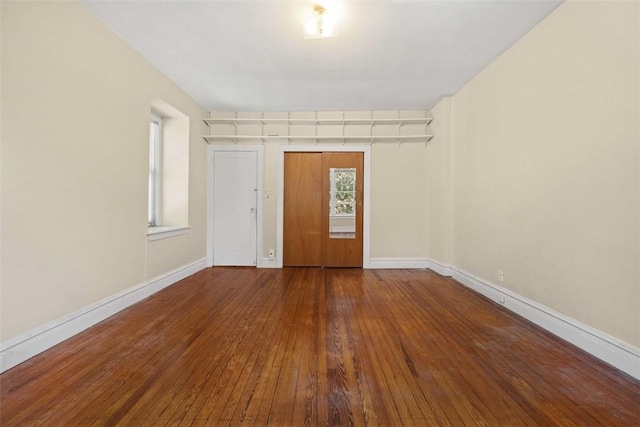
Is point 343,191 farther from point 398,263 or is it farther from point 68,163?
point 68,163

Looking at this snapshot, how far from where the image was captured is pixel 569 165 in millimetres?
2047

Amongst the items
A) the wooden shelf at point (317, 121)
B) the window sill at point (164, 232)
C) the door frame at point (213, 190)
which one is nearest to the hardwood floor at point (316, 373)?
the window sill at point (164, 232)

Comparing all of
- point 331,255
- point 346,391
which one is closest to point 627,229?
point 346,391

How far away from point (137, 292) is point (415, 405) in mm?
2831

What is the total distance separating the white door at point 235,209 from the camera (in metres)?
4.48

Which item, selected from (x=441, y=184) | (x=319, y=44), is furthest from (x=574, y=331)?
(x=319, y=44)

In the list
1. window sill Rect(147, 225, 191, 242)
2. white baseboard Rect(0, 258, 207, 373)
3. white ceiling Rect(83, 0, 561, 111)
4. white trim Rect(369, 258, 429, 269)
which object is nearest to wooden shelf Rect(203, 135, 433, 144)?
white ceiling Rect(83, 0, 561, 111)

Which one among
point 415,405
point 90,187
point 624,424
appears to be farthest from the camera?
point 90,187

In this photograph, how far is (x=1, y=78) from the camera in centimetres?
160

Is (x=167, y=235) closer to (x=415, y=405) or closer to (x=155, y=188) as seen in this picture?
(x=155, y=188)

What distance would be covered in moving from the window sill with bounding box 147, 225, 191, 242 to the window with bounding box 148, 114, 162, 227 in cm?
40

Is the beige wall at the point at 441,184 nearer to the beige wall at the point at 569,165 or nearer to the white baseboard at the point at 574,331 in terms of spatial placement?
the beige wall at the point at 569,165

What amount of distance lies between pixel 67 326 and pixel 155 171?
7.50 ft

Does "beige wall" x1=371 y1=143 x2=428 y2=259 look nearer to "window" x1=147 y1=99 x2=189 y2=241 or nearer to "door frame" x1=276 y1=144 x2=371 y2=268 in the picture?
"door frame" x1=276 y1=144 x2=371 y2=268
